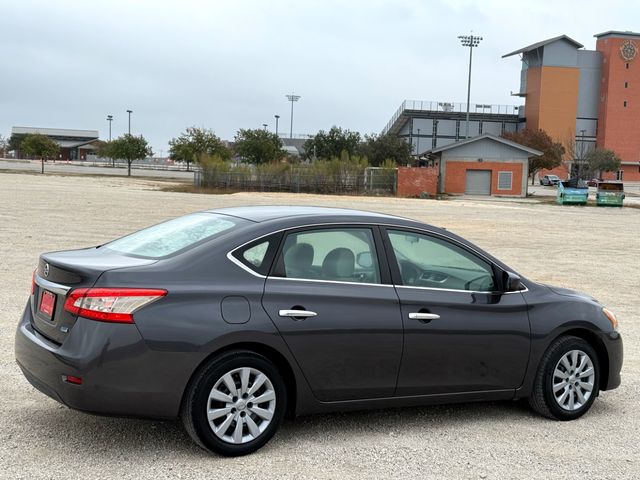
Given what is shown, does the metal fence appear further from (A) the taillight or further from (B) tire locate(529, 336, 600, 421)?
(A) the taillight

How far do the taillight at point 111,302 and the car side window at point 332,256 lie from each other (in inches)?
35.2

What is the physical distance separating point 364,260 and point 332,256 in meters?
0.23

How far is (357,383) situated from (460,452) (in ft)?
2.63

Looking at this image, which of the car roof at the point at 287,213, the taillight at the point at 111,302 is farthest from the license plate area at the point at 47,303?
the car roof at the point at 287,213

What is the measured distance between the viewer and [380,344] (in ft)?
16.6

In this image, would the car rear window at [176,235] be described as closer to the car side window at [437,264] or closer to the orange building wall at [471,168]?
the car side window at [437,264]

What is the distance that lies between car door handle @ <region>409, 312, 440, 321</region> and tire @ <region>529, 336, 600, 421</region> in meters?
1.04

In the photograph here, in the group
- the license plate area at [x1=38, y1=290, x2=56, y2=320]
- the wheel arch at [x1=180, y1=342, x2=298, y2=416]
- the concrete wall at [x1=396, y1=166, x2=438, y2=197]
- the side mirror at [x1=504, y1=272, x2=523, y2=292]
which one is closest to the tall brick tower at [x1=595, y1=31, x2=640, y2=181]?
the concrete wall at [x1=396, y1=166, x2=438, y2=197]

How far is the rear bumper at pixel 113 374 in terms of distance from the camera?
14.3 ft

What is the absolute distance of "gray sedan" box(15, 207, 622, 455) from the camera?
4445 millimetres

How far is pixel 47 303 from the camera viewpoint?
4.82 meters

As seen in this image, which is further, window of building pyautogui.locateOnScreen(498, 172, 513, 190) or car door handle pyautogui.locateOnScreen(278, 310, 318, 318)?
window of building pyautogui.locateOnScreen(498, 172, 513, 190)

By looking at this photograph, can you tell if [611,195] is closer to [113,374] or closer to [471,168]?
[471,168]

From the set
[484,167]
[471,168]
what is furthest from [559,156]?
[471,168]
